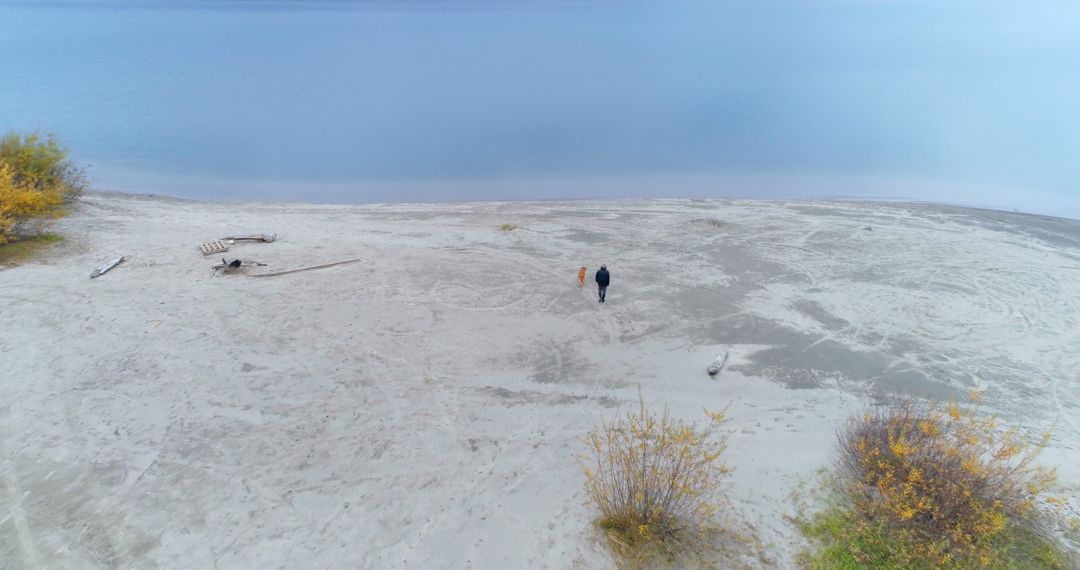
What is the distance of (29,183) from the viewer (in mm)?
19203

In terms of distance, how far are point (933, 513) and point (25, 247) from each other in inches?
982

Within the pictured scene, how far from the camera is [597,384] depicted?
11523mm

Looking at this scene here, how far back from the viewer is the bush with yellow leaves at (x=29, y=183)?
16625mm

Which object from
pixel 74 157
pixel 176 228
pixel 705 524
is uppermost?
pixel 74 157

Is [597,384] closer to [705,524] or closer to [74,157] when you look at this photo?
[705,524]

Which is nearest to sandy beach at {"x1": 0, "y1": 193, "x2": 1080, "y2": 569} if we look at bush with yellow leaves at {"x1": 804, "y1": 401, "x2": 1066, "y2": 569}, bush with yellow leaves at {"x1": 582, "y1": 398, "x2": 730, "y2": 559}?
bush with yellow leaves at {"x1": 582, "y1": 398, "x2": 730, "y2": 559}

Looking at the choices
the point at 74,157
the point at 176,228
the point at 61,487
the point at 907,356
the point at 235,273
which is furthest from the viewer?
the point at 74,157

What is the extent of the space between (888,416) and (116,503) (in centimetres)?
1360

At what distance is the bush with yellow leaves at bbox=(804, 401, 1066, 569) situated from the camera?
704 centimetres

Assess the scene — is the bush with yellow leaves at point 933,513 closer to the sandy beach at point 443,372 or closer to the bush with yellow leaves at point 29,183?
the sandy beach at point 443,372

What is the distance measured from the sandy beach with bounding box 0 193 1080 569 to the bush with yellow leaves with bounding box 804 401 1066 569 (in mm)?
783

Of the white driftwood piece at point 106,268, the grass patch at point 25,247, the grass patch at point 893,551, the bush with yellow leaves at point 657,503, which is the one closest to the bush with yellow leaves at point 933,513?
the grass patch at point 893,551

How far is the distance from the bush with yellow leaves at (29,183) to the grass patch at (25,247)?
0.27 m

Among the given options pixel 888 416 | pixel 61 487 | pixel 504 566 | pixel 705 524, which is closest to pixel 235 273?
pixel 61 487
